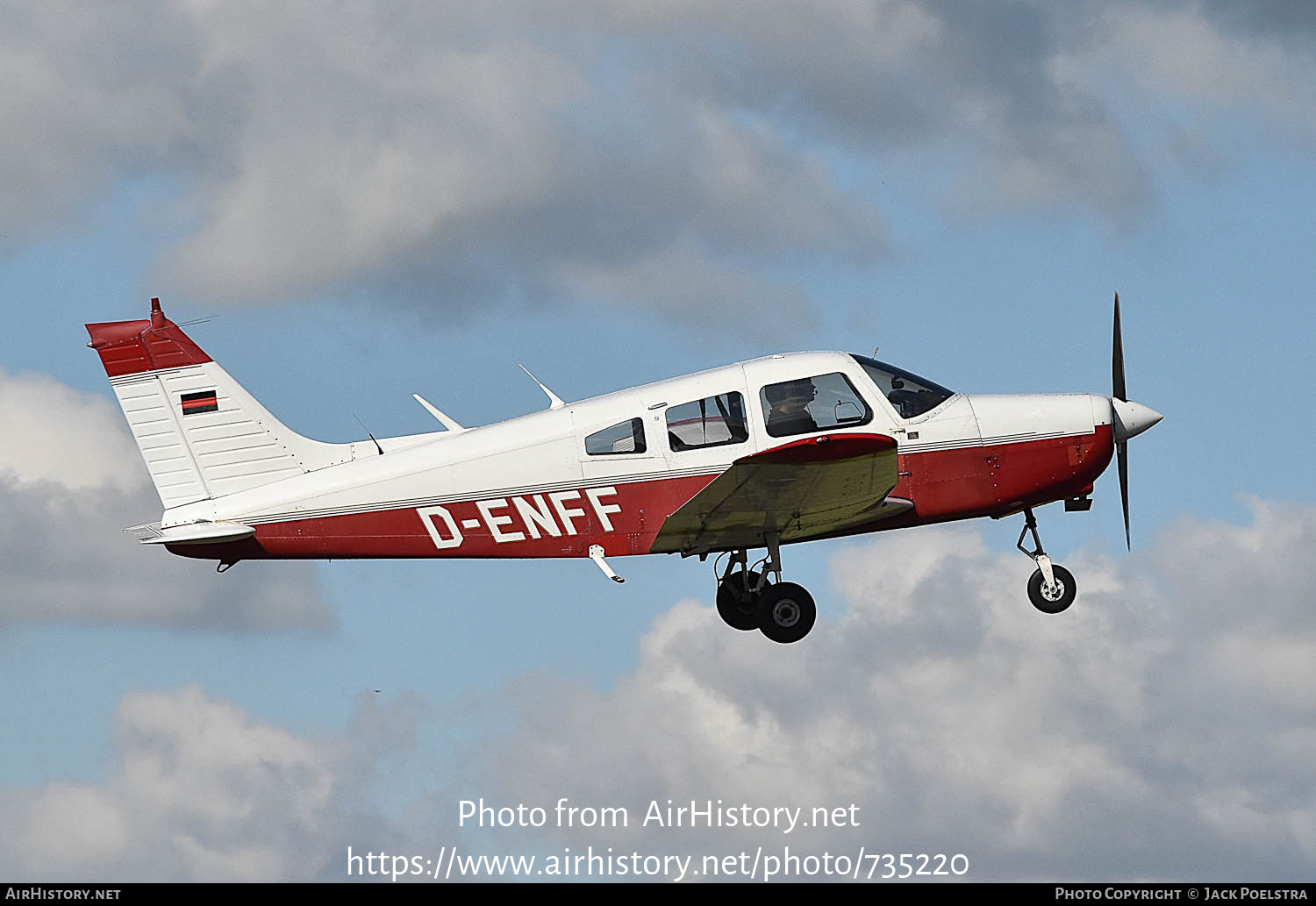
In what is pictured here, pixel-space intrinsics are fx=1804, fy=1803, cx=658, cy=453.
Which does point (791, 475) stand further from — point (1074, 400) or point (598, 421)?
point (1074, 400)

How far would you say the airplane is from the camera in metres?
20.2

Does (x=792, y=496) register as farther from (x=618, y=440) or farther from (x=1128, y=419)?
(x=1128, y=419)

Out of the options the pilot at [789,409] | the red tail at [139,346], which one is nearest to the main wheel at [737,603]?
the pilot at [789,409]

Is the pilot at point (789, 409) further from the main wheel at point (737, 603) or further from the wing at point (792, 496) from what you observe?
the main wheel at point (737, 603)

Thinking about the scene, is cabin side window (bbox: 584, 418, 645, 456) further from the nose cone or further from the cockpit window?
the nose cone

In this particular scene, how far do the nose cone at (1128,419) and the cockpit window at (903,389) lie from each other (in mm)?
2299

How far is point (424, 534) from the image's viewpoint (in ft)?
66.7

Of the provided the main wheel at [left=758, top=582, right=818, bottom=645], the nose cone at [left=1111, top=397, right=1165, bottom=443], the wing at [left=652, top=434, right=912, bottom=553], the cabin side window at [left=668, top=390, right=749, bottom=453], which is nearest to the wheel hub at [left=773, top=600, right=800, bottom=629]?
the main wheel at [left=758, top=582, right=818, bottom=645]

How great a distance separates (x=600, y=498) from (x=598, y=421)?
2.84 feet

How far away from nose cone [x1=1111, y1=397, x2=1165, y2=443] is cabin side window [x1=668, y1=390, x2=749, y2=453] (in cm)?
476

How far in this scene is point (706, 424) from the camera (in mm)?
20344

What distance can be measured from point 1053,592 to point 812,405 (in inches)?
160

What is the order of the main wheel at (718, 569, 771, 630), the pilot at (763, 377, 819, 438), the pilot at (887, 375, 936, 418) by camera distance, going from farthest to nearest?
1. the main wheel at (718, 569, 771, 630)
2. the pilot at (887, 375, 936, 418)
3. the pilot at (763, 377, 819, 438)

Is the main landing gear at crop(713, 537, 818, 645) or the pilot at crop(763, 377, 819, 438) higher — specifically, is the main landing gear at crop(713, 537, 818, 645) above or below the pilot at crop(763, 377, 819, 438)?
below
